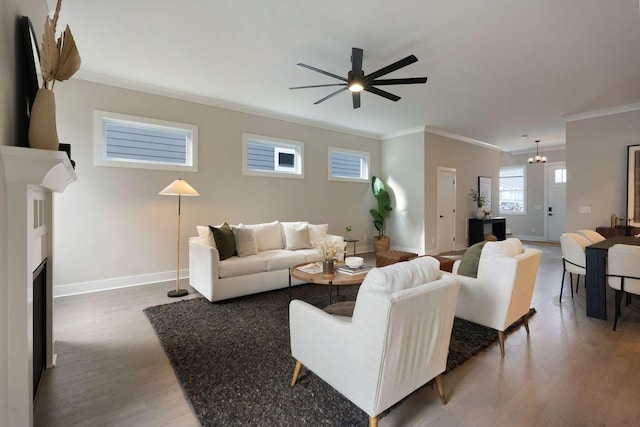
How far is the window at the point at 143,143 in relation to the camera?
3.89 metres

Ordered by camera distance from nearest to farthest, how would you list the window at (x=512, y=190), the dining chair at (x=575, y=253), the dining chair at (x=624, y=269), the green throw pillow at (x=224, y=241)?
the dining chair at (x=624, y=269)
the dining chair at (x=575, y=253)
the green throw pillow at (x=224, y=241)
the window at (x=512, y=190)

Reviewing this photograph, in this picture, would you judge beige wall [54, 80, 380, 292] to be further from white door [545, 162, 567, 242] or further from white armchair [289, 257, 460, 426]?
white door [545, 162, 567, 242]

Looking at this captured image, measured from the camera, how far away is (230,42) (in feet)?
9.99

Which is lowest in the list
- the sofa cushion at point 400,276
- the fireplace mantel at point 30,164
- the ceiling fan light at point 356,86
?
the sofa cushion at point 400,276

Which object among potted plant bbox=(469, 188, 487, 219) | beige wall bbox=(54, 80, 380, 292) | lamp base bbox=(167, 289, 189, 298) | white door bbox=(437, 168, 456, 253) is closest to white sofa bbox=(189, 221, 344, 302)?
lamp base bbox=(167, 289, 189, 298)

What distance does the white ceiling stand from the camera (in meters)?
2.54

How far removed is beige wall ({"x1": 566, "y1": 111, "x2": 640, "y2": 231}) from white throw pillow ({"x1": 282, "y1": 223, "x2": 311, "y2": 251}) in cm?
502

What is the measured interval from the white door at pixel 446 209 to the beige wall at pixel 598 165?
2193mm

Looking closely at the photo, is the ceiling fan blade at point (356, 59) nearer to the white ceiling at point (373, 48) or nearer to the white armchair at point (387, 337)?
the white ceiling at point (373, 48)

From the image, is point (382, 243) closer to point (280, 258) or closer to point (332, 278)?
point (280, 258)

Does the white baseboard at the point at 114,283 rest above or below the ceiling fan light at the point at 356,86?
below

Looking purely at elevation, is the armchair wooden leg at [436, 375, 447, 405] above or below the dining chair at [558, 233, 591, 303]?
below

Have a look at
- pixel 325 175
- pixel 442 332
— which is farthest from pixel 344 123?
pixel 442 332

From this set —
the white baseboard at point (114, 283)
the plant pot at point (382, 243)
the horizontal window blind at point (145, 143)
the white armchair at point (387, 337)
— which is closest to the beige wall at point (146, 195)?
the white baseboard at point (114, 283)
